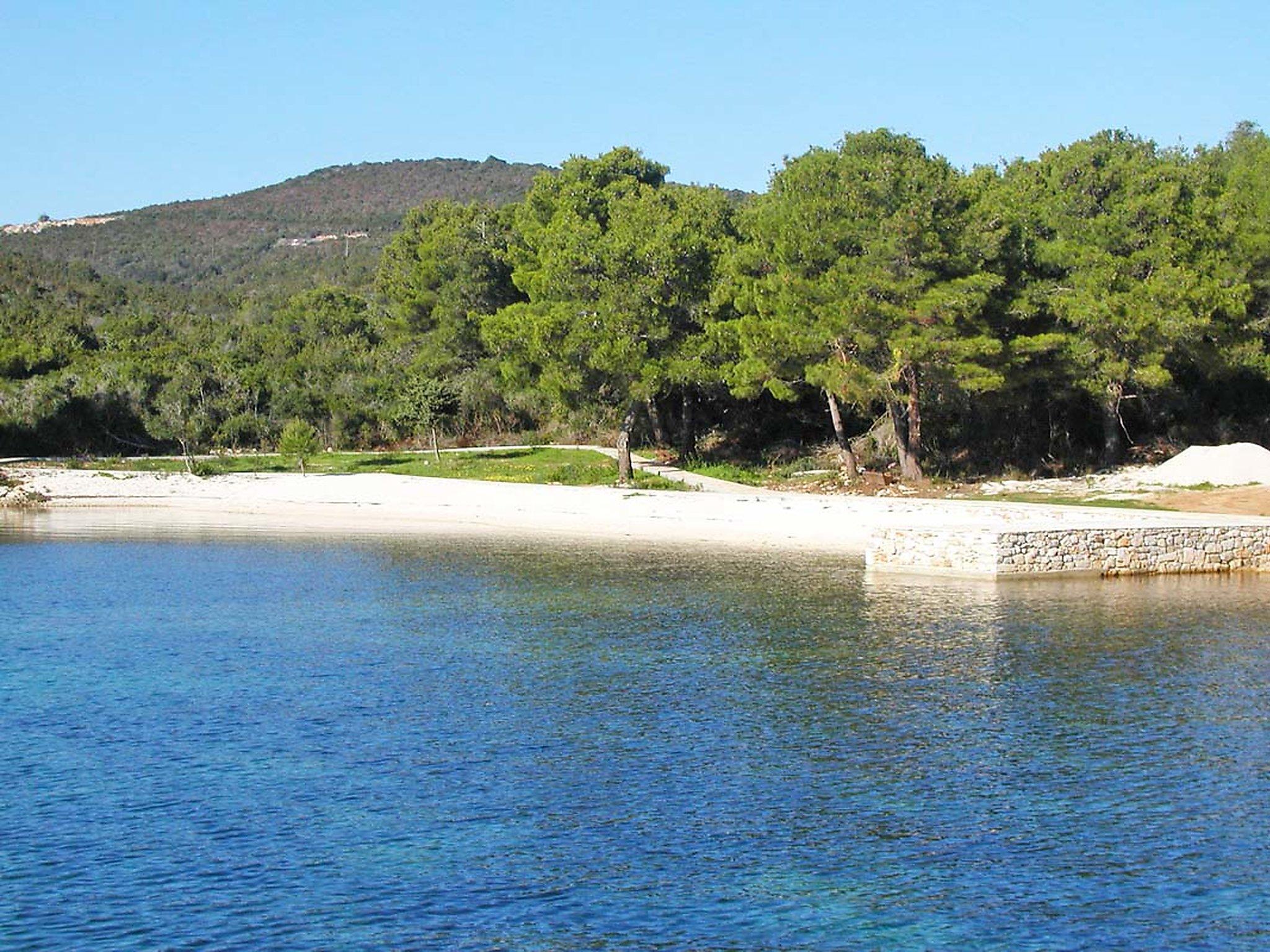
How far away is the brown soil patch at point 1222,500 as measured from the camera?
104 feet

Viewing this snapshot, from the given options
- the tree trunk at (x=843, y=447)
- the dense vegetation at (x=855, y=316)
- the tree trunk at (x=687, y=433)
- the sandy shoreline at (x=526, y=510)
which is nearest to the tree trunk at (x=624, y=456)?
the dense vegetation at (x=855, y=316)

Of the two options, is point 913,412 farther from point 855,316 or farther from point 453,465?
point 453,465

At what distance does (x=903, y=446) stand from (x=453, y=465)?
1683 cm

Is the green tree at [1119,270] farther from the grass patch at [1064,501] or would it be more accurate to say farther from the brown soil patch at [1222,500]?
the grass patch at [1064,501]

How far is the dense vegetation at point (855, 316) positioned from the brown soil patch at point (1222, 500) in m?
4.20

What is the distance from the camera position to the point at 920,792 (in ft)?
40.0

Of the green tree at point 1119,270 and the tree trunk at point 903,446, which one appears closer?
the green tree at point 1119,270

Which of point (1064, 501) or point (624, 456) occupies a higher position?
point (624, 456)

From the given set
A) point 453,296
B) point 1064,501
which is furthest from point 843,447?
point 453,296

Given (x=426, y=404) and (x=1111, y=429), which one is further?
(x=426, y=404)

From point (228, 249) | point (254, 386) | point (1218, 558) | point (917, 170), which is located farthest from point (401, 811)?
point (228, 249)

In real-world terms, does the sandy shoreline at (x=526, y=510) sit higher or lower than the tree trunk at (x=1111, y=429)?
lower

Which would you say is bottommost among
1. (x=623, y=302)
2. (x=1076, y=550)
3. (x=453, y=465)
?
(x=1076, y=550)

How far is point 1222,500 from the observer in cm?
3278
